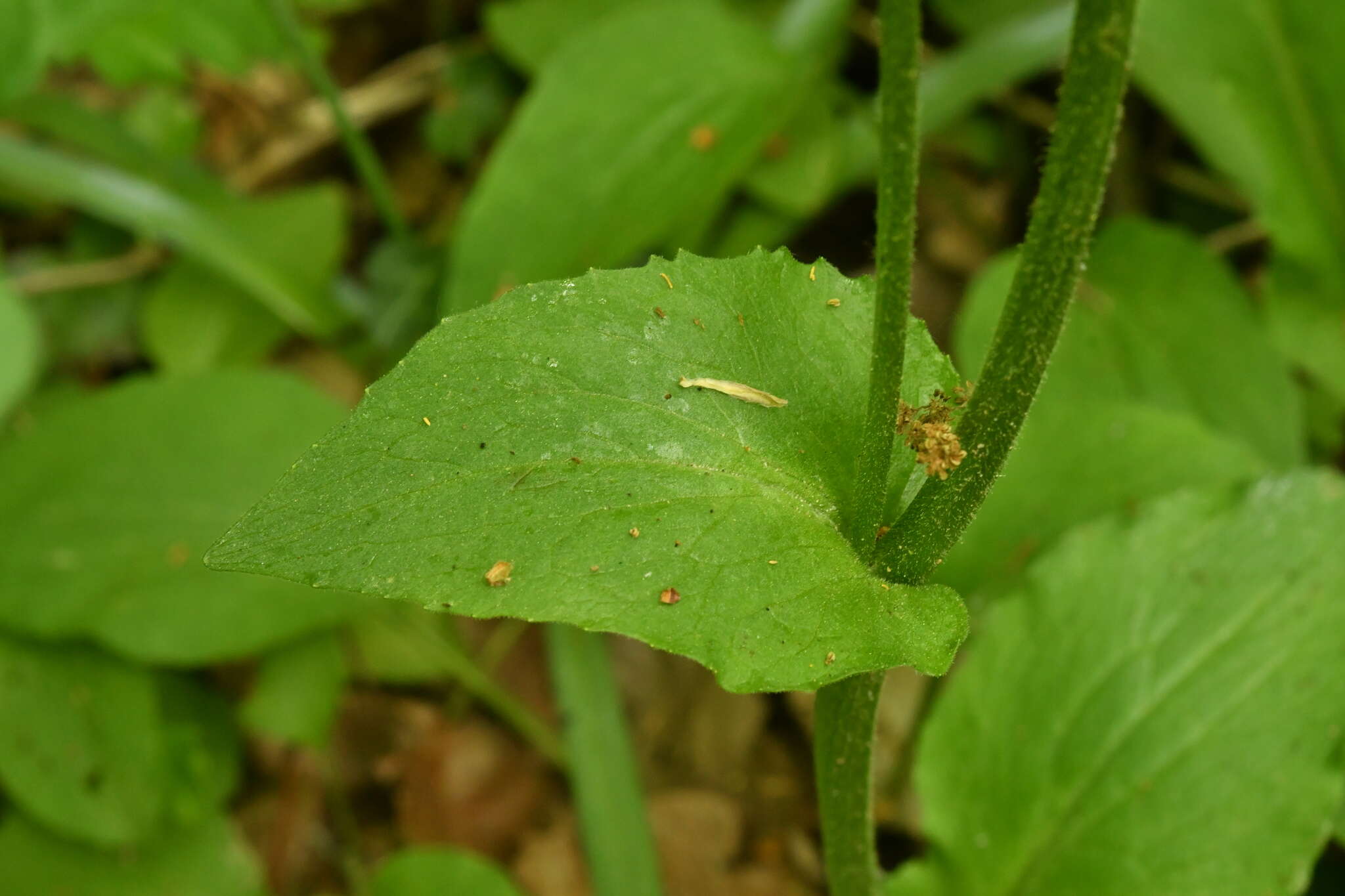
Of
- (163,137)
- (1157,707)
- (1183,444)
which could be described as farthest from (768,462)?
(163,137)

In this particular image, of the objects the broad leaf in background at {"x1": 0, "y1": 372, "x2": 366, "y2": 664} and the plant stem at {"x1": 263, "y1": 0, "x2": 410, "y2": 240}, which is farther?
the plant stem at {"x1": 263, "y1": 0, "x2": 410, "y2": 240}

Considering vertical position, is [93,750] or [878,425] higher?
[878,425]

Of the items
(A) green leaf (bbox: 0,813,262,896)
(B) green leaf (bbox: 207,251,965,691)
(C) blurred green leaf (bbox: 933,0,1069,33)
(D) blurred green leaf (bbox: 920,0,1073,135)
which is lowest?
(A) green leaf (bbox: 0,813,262,896)

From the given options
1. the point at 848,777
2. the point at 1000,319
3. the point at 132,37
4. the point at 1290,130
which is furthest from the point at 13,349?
the point at 1290,130

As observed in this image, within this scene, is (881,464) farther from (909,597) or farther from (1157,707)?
(1157,707)

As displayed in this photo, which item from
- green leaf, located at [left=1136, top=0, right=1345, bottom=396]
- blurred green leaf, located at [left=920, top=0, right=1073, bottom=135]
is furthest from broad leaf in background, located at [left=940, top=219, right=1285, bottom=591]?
blurred green leaf, located at [left=920, top=0, right=1073, bottom=135]

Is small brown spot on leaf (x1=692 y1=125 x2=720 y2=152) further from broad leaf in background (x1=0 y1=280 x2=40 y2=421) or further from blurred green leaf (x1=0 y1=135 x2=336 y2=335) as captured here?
broad leaf in background (x1=0 y1=280 x2=40 y2=421)

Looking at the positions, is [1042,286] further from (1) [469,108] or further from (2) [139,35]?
(1) [469,108]
